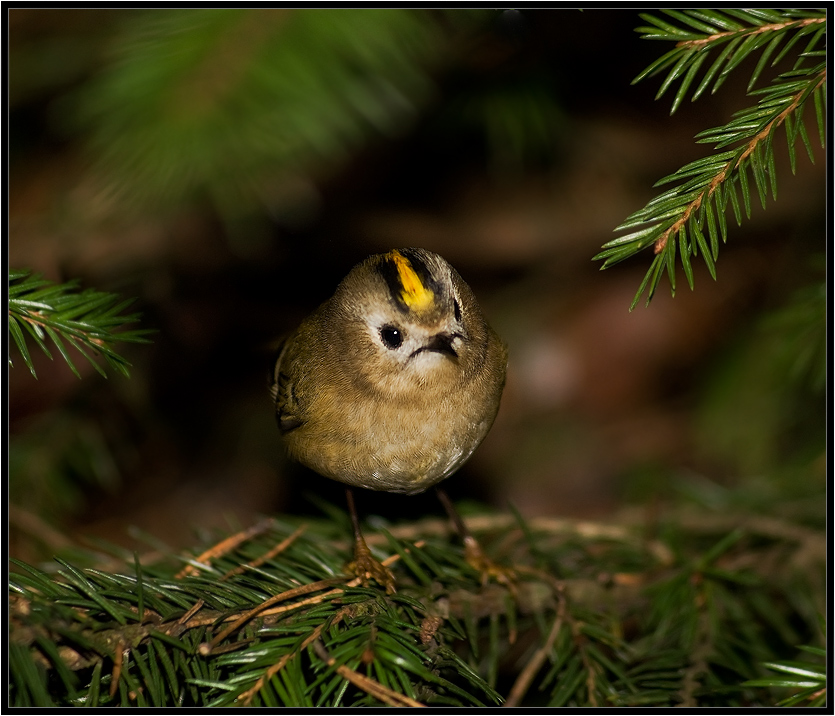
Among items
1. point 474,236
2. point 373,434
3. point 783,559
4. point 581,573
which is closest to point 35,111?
point 474,236

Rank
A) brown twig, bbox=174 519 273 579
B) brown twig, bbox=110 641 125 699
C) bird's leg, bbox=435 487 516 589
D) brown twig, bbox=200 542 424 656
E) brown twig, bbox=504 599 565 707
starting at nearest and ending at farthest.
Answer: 1. brown twig, bbox=110 641 125 699
2. brown twig, bbox=200 542 424 656
3. brown twig, bbox=504 599 565 707
4. brown twig, bbox=174 519 273 579
5. bird's leg, bbox=435 487 516 589

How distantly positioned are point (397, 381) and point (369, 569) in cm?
48

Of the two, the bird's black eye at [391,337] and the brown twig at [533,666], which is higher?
the bird's black eye at [391,337]

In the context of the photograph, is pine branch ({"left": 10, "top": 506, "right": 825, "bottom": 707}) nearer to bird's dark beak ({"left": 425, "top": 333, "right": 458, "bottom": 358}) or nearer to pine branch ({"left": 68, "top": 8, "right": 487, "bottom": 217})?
bird's dark beak ({"left": 425, "top": 333, "right": 458, "bottom": 358})

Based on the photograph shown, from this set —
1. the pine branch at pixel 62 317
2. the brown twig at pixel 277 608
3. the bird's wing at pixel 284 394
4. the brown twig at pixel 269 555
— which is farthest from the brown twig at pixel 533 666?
the pine branch at pixel 62 317

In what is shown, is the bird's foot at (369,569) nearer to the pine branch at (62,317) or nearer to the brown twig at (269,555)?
the brown twig at (269,555)

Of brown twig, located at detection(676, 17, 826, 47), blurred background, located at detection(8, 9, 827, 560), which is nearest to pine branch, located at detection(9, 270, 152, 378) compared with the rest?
blurred background, located at detection(8, 9, 827, 560)

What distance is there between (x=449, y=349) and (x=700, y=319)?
3017mm

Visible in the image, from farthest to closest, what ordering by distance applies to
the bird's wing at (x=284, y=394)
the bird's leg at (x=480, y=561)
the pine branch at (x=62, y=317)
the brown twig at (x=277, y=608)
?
the bird's wing at (x=284, y=394), the bird's leg at (x=480, y=561), the pine branch at (x=62, y=317), the brown twig at (x=277, y=608)

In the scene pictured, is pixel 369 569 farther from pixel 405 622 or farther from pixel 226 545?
pixel 226 545

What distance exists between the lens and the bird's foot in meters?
1.73

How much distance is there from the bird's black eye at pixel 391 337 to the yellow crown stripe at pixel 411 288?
0.38ft

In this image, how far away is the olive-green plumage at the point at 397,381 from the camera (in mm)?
1687

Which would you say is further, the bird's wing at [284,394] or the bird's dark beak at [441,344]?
the bird's wing at [284,394]
